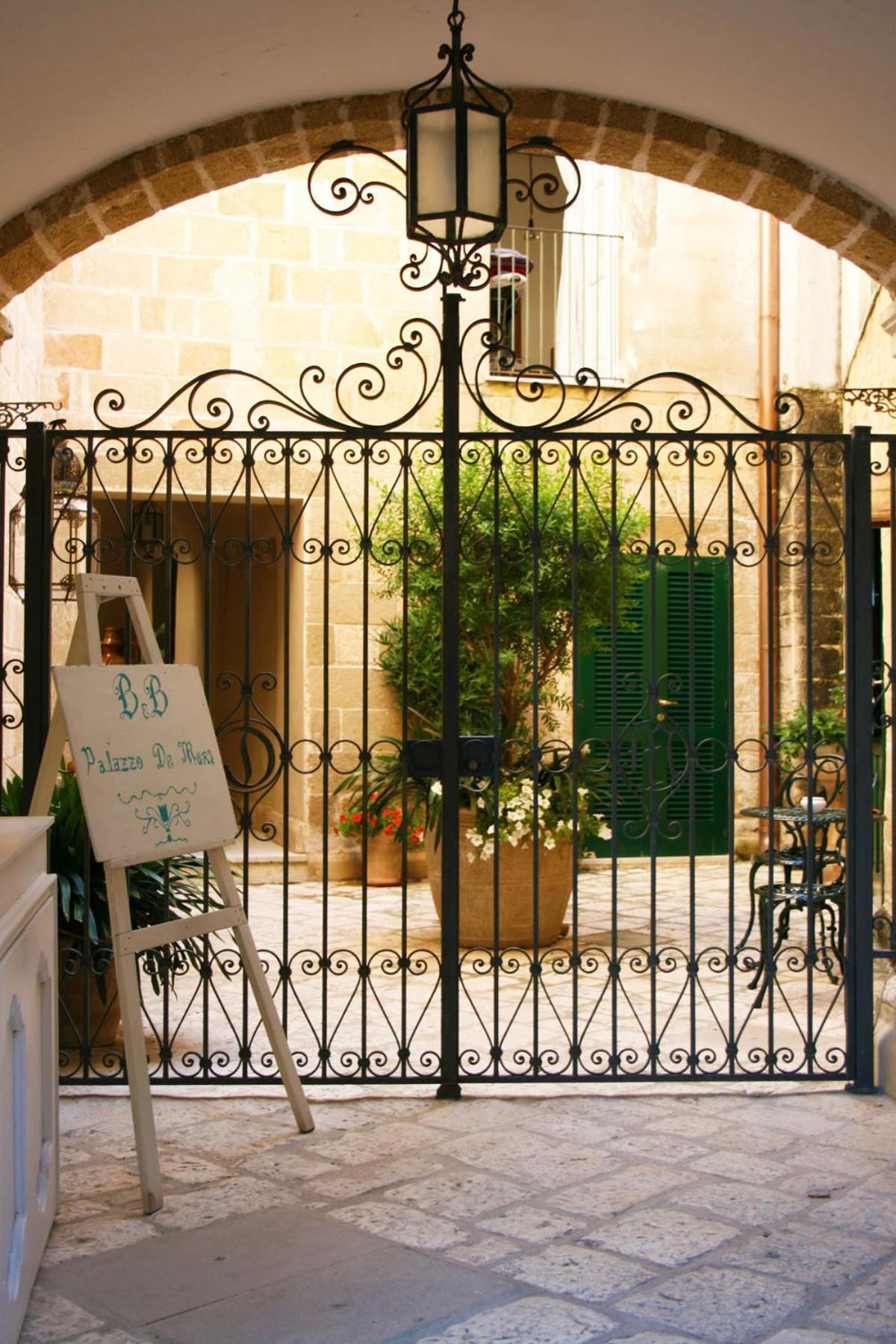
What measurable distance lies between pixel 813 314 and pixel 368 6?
256 inches

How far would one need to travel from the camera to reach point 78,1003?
15.5 feet

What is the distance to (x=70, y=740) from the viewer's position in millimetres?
3453

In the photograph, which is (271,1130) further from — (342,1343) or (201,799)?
(342,1343)

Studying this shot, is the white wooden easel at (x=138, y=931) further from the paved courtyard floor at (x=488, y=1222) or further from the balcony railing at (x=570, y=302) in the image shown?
the balcony railing at (x=570, y=302)

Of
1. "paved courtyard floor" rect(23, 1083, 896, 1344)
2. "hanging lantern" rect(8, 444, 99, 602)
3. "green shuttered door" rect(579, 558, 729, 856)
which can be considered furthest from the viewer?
"green shuttered door" rect(579, 558, 729, 856)

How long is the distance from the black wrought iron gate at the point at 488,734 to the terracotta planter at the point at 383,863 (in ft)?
0.09

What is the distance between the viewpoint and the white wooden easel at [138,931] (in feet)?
11.0

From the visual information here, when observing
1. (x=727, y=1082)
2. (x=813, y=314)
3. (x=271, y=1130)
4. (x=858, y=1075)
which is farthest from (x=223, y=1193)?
(x=813, y=314)

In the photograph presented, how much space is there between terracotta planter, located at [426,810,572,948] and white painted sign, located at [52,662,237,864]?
9.15 feet

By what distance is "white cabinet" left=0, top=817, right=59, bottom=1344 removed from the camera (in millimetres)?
2467

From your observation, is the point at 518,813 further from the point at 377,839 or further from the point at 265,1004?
the point at 265,1004

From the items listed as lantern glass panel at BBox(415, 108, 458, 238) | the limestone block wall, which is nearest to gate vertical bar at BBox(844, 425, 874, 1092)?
lantern glass panel at BBox(415, 108, 458, 238)

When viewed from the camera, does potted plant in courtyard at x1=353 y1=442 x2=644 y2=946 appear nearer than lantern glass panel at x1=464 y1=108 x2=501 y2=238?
No

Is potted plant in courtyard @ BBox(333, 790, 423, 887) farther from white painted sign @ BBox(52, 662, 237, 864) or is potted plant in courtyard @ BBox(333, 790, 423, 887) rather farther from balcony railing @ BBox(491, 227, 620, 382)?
white painted sign @ BBox(52, 662, 237, 864)
